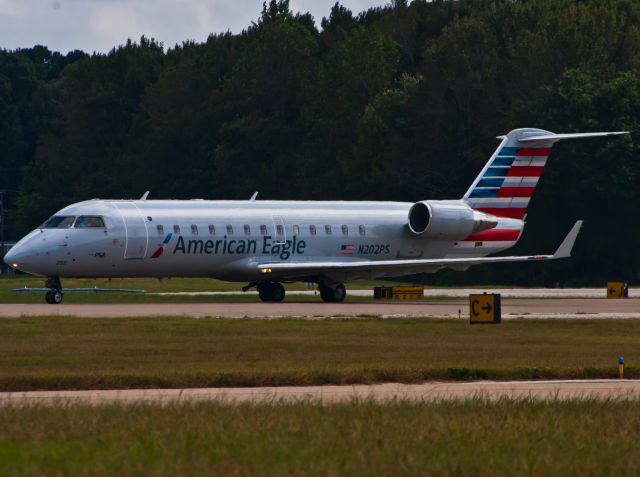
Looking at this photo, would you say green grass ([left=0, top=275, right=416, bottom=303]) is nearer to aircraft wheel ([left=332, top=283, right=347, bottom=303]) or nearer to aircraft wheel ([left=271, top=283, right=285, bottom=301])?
aircraft wheel ([left=271, top=283, right=285, bottom=301])

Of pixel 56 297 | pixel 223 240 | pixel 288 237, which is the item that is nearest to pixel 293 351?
pixel 56 297

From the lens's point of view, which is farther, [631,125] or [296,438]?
[631,125]

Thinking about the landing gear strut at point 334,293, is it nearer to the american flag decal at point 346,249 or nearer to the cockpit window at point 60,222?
the american flag decal at point 346,249

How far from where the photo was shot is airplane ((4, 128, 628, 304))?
43406mm

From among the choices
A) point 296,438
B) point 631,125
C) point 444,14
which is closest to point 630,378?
point 296,438

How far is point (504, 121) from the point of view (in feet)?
262

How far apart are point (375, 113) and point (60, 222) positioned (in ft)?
144

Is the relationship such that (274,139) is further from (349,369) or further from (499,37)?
(349,369)

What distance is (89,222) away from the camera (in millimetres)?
43562

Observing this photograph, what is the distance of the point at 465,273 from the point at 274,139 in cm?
2722

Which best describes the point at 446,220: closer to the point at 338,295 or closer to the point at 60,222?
the point at 338,295

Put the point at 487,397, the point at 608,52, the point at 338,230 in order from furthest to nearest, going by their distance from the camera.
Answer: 1. the point at 608,52
2. the point at 338,230
3. the point at 487,397

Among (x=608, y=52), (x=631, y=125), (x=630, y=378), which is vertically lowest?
(x=630, y=378)

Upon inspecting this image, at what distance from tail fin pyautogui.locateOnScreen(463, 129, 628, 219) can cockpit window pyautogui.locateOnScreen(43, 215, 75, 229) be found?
50.4ft
